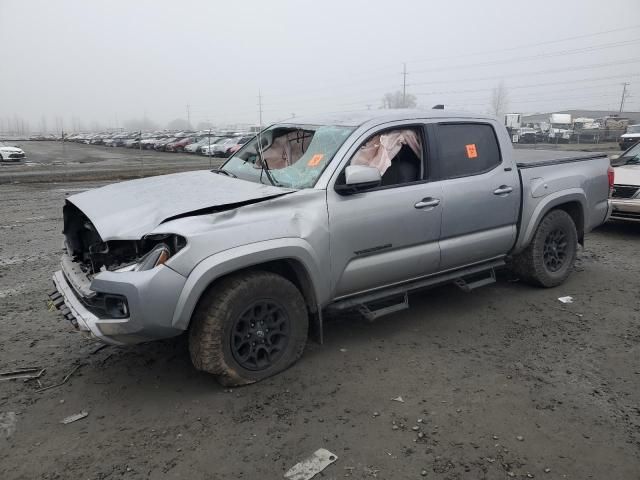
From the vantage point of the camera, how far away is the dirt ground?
278cm

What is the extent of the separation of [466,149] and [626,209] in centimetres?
452

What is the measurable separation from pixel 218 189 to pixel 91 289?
1.19 metres

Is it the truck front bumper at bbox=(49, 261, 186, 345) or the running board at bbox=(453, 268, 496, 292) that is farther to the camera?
the running board at bbox=(453, 268, 496, 292)

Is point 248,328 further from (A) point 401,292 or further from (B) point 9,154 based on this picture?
(B) point 9,154

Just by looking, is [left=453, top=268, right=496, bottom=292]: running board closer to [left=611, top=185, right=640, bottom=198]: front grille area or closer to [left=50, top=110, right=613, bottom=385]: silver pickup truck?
[left=50, top=110, right=613, bottom=385]: silver pickup truck

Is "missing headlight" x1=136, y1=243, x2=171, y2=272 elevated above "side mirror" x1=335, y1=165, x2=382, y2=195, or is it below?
below

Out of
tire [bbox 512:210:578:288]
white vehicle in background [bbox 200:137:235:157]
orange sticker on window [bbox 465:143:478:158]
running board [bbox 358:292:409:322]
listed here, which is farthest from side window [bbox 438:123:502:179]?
white vehicle in background [bbox 200:137:235:157]

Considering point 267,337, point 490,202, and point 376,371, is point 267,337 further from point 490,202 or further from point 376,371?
point 490,202

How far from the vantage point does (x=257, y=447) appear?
9.55ft

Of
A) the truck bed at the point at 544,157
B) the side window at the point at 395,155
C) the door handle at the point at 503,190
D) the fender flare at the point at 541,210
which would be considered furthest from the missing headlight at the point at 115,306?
the truck bed at the point at 544,157

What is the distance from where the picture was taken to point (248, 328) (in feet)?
11.5

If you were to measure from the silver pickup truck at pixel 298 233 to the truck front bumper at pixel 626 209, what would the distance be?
312 centimetres

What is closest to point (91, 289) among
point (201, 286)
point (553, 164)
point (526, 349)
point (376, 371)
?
point (201, 286)

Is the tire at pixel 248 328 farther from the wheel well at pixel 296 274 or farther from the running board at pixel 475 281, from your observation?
the running board at pixel 475 281
